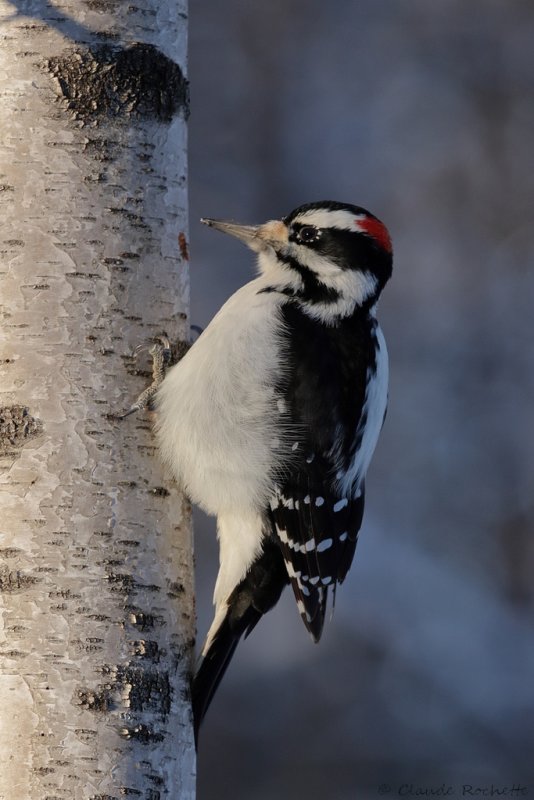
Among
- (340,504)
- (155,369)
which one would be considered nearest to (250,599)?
(340,504)

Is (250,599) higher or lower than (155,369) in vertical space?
lower

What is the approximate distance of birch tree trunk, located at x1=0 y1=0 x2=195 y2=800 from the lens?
1698 millimetres

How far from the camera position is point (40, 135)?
1.89 meters

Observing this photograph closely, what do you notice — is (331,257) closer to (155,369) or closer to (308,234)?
(308,234)

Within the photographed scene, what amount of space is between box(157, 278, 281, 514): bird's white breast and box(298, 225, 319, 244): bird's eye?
0.28 m

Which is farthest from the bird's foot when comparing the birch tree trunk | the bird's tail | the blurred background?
the blurred background

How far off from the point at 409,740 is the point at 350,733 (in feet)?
0.78

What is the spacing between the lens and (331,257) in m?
2.50

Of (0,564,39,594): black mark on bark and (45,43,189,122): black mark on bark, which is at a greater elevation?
(45,43,189,122): black mark on bark

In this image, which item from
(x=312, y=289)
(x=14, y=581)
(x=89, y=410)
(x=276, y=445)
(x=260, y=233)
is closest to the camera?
(x=14, y=581)

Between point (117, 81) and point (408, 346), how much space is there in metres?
3.36

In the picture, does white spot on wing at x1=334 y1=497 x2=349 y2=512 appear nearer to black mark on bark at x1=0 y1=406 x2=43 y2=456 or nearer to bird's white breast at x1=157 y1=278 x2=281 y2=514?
bird's white breast at x1=157 y1=278 x2=281 y2=514

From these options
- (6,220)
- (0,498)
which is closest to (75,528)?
(0,498)

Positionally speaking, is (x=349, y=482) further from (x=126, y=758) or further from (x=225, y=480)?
(x=126, y=758)
